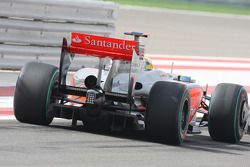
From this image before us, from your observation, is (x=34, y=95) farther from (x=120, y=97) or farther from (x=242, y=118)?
(x=242, y=118)

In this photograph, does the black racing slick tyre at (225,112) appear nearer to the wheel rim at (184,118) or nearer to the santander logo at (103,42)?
the wheel rim at (184,118)

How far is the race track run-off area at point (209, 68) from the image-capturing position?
16942 millimetres

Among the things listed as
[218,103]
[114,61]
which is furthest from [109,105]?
[218,103]

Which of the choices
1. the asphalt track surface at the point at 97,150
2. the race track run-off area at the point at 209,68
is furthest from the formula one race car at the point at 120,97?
the race track run-off area at the point at 209,68

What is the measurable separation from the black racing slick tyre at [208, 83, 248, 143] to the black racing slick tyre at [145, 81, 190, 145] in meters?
0.78

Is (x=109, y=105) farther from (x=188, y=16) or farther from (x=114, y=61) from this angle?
(x=188, y=16)

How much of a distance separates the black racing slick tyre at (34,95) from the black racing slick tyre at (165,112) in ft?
3.86

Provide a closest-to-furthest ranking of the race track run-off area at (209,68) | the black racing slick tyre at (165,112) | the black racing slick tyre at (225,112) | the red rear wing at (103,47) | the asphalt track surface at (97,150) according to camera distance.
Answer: the asphalt track surface at (97,150)
the black racing slick tyre at (165,112)
the red rear wing at (103,47)
the black racing slick tyre at (225,112)
the race track run-off area at (209,68)

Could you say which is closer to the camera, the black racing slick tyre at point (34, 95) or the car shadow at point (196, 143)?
the car shadow at point (196, 143)

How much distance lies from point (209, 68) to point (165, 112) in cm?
1019

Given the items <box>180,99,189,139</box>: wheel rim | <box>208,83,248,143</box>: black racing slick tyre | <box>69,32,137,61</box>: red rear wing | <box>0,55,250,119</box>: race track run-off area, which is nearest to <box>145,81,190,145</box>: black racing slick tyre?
<box>180,99,189,139</box>: wheel rim

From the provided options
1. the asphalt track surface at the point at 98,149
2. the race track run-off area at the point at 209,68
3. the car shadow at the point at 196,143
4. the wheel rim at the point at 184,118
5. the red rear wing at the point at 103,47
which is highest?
the red rear wing at the point at 103,47

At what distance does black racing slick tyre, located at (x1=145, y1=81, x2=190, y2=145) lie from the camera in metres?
8.76

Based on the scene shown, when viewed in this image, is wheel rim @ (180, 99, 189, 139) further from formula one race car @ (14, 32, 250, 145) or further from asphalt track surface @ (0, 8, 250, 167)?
asphalt track surface @ (0, 8, 250, 167)
